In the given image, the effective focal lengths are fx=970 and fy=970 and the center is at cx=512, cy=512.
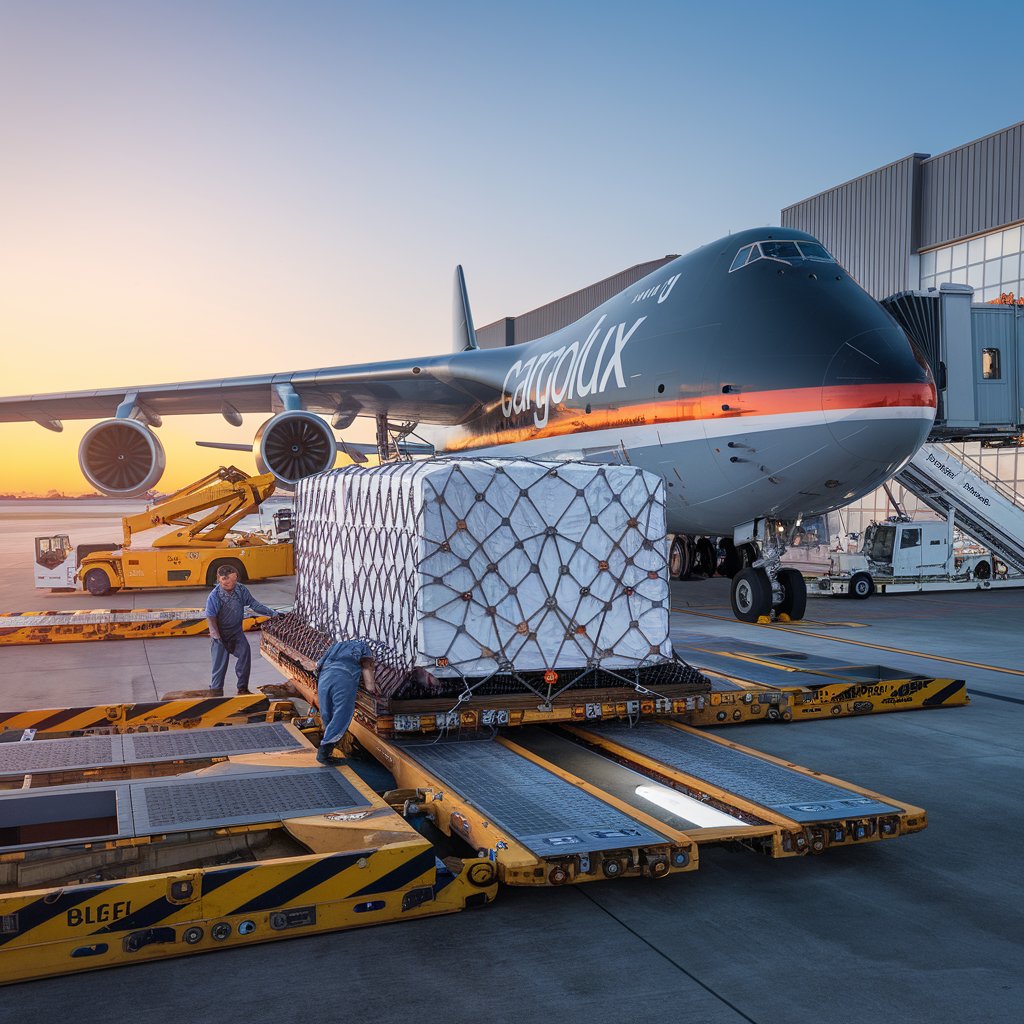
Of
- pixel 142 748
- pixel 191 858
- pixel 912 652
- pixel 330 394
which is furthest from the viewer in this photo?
pixel 330 394

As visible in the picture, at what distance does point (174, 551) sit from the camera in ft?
74.3

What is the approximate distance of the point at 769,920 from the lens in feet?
17.1

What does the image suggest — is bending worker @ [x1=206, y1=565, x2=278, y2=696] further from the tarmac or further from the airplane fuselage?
the airplane fuselage

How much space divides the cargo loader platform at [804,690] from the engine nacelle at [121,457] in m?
15.6

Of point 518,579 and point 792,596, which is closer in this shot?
point 518,579

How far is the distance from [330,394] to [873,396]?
15569mm

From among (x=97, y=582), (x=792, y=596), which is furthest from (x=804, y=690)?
(x=97, y=582)

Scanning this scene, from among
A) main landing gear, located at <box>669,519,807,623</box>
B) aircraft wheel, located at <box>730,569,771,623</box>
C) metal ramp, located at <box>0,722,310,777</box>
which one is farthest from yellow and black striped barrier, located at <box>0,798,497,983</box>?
aircraft wheel, located at <box>730,569,771,623</box>

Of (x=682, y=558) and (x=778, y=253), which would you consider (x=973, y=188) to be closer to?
(x=682, y=558)

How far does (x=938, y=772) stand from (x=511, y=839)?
14.8 ft

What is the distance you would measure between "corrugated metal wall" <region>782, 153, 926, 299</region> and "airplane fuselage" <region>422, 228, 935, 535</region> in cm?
2609

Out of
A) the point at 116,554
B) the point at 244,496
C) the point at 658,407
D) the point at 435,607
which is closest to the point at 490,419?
the point at 244,496

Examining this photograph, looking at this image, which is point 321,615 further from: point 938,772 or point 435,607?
point 938,772

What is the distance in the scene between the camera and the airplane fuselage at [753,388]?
1375cm
